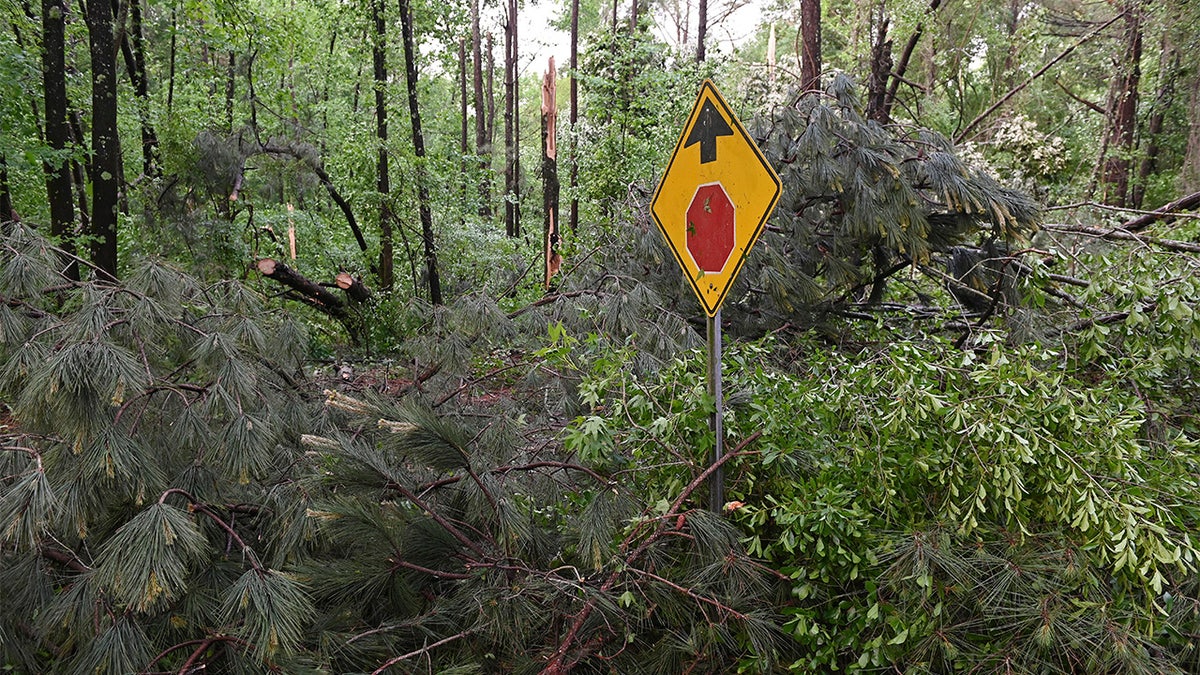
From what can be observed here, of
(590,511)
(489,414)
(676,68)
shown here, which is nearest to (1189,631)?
(590,511)

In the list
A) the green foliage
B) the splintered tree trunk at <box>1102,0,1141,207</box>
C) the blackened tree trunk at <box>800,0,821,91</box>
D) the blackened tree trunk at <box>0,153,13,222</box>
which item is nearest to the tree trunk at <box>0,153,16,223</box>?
the blackened tree trunk at <box>0,153,13,222</box>

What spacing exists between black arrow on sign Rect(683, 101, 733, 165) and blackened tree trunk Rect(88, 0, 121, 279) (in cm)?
557

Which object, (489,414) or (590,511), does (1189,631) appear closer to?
(590,511)

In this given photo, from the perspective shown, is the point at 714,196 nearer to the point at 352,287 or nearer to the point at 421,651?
the point at 421,651

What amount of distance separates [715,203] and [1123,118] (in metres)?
15.2

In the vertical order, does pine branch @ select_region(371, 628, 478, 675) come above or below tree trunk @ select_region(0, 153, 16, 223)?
below

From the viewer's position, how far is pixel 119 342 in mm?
2928

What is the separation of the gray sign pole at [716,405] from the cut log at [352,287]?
227 inches

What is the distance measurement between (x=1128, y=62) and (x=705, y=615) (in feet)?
51.7

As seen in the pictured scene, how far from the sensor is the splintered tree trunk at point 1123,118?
13.1 meters

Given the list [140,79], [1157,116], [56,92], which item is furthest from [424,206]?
[1157,116]

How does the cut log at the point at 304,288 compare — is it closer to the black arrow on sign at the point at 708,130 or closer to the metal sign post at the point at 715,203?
the metal sign post at the point at 715,203

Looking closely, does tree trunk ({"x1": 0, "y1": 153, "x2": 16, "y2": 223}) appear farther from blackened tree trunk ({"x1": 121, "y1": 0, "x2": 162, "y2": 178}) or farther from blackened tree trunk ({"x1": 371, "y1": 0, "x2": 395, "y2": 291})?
blackened tree trunk ({"x1": 371, "y1": 0, "x2": 395, "y2": 291})

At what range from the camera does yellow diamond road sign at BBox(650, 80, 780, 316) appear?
9.05 ft
